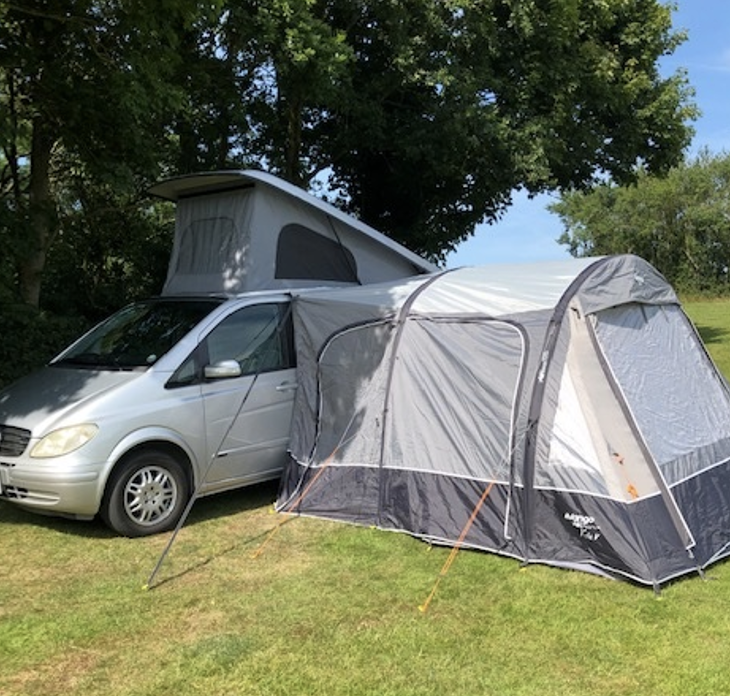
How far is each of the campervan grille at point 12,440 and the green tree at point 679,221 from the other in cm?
4489

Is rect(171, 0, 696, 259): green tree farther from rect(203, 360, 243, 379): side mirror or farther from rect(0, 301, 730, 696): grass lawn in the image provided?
rect(0, 301, 730, 696): grass lawn

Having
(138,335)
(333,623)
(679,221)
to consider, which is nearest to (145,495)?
(138,335)

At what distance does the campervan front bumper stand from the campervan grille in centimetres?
8

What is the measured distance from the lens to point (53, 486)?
568 cm

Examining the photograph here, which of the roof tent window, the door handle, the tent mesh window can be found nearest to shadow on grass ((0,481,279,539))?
the door handle

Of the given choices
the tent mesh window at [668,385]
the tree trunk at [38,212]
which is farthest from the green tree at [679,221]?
the tent mesh window at [668,385]

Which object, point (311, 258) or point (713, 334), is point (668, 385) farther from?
point (713, 334)

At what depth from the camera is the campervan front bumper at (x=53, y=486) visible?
5.66 m

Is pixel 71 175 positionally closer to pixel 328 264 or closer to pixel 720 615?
pixel 328 264

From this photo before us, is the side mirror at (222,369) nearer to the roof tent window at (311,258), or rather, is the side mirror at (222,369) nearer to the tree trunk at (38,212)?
the roof tent window at (311,258)

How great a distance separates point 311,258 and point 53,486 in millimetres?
3677

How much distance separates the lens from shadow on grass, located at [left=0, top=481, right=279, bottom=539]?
6.21m

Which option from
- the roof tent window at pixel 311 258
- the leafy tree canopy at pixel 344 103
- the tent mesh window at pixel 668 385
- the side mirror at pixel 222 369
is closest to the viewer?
the tent mesh window at pixel 668 385

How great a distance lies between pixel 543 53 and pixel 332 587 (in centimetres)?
1242
